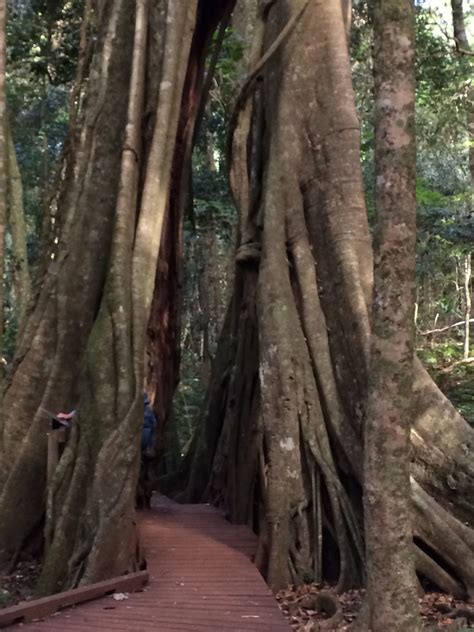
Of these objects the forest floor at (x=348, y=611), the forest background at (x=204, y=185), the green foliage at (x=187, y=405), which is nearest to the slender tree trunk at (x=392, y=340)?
the forest floor at (x=348, y=611)

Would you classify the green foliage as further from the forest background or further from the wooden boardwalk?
the wooden boardwalk

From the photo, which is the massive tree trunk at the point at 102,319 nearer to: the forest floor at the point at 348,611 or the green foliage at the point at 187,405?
the forest floor at the point at 348,611

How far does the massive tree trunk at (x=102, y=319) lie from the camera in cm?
638

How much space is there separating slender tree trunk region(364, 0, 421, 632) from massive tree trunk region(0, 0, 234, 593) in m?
2.60

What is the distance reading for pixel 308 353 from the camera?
291 inches

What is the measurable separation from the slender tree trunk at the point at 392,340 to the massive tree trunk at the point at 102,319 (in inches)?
103

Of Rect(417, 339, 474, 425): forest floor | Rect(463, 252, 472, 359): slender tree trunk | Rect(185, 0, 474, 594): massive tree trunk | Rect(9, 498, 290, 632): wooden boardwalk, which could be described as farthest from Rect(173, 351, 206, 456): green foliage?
Rect(9, 498, 290, 632): wooden boardwalk

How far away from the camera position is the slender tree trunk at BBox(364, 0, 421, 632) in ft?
13.8

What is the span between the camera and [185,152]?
11109 millimetres

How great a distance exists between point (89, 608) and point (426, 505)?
2.58 m

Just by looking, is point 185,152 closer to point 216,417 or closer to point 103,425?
point 216,417

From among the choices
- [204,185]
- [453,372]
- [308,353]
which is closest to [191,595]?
[308,353]

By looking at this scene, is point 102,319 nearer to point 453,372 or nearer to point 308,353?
point 308,353

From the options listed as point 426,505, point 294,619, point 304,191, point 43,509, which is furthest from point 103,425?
point 304,191
